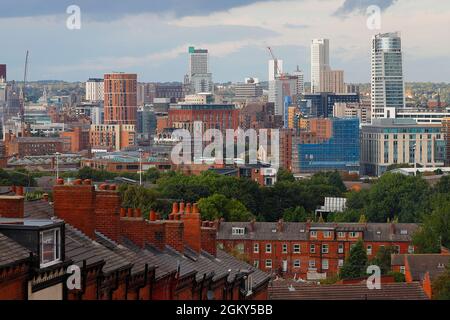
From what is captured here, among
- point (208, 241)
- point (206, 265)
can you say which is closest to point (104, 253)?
→ point (206, 265)

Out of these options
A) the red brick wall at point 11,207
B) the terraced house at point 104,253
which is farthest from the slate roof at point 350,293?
the red brick wall at point 11,207

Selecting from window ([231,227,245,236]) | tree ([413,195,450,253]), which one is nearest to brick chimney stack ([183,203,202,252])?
tree ([413,195,450,253])

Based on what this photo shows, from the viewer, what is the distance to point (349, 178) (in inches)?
6250

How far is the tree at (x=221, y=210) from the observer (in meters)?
72.2

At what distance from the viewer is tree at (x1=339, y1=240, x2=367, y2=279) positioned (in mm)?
52719

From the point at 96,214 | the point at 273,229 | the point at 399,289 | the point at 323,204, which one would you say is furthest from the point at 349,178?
the point at 96,214

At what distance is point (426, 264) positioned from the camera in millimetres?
46562

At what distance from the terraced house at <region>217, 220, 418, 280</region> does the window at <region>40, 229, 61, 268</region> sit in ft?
169

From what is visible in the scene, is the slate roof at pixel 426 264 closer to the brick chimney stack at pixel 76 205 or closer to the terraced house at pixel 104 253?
the terraced house at pixel 104 253

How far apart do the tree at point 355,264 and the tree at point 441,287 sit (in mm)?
13070

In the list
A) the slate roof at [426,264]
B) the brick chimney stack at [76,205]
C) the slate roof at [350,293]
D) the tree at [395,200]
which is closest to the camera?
the brick chimney stack at [76,205]
